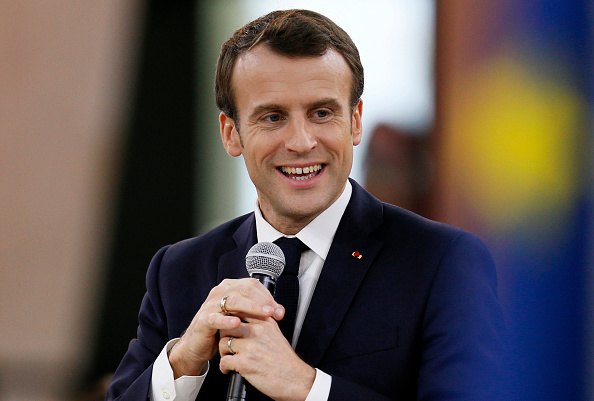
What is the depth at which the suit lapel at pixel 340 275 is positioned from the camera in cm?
171

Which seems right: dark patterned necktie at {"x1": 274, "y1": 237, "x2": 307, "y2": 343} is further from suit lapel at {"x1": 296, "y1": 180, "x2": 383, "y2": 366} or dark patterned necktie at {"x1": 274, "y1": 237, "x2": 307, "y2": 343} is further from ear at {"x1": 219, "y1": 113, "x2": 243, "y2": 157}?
ear at {"x1": 219, "y1": 113, "x2": 243, "y2": 157}

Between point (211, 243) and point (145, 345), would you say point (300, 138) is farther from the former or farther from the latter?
point (145, 345)

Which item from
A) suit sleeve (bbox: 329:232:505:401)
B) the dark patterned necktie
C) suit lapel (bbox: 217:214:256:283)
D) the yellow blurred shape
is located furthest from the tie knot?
the yellow blurred shape

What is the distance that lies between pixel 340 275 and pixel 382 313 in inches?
6.2

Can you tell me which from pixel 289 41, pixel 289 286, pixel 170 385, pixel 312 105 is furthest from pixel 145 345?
pixel 289 41

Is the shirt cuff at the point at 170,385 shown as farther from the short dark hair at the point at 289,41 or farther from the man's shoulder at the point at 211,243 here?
Result: the short dark hair at the point at 289,41

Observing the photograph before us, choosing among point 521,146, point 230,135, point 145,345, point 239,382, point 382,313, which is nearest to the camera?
point 521,146

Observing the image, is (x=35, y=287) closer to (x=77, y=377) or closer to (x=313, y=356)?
(x=77, y=377)

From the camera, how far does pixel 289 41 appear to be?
1827 mm

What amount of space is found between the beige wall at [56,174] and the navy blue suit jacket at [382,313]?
116 centimetres

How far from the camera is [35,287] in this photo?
123 inches

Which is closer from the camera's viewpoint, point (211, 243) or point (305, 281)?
point (305, 281)

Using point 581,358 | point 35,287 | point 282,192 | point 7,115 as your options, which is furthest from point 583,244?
point 35,287

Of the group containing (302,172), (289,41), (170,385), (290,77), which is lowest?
(170,385)
